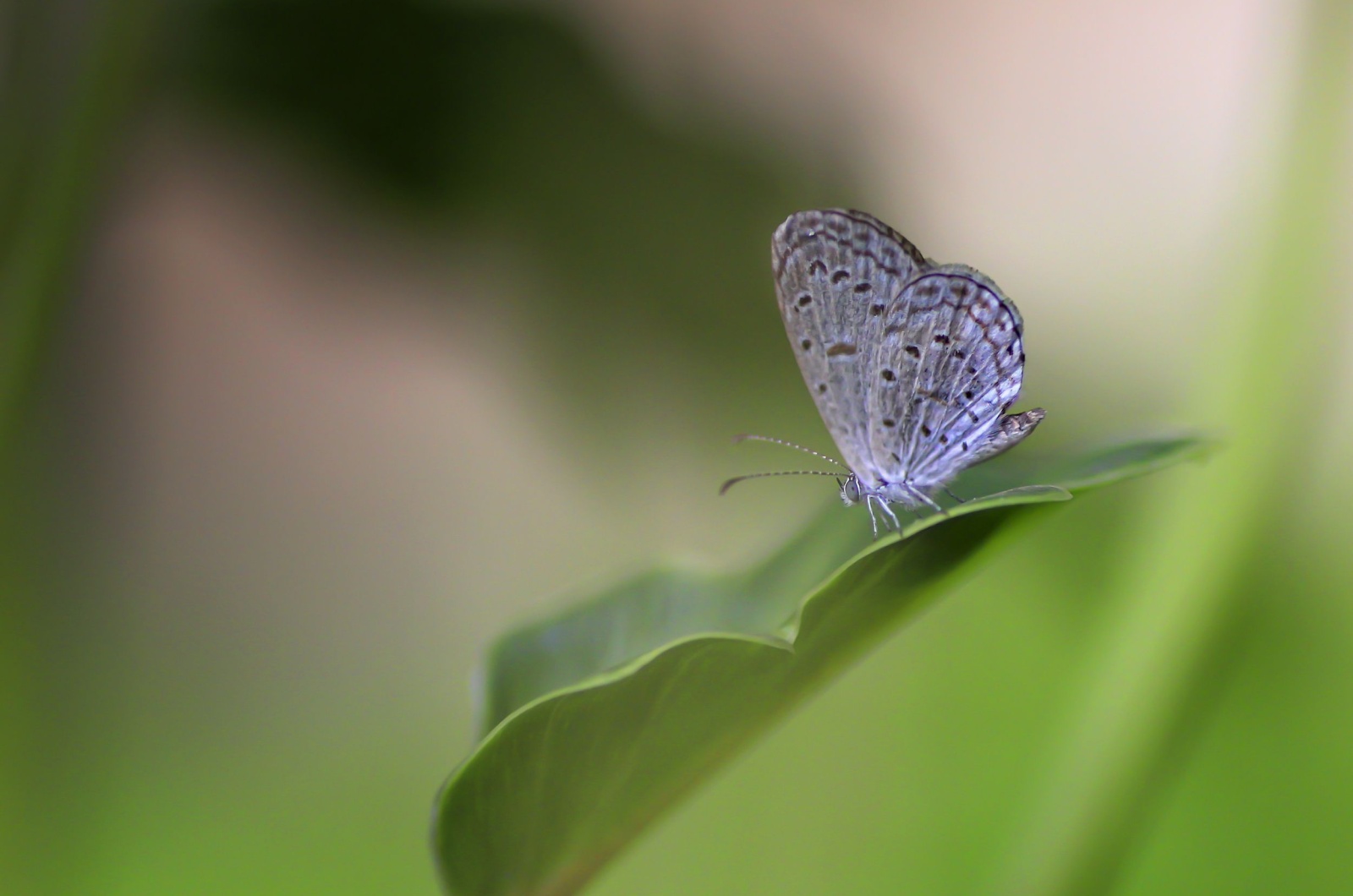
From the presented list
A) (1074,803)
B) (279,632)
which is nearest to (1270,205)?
(1074,803)

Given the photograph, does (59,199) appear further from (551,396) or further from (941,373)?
(941,373)

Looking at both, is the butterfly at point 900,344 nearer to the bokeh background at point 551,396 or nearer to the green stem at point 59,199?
the bokeh background at point 551,396

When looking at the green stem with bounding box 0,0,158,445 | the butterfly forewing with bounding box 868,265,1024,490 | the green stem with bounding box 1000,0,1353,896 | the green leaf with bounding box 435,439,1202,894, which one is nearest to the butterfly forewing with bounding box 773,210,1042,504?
the butterfly forewing with bounding box 868,265,1024,490

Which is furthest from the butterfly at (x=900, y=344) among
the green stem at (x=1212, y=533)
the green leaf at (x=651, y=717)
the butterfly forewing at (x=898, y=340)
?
the green leaf at (x=651, y=717)

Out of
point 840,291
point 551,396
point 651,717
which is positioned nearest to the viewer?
point 651,717

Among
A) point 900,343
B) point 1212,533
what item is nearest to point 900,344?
point 900,343

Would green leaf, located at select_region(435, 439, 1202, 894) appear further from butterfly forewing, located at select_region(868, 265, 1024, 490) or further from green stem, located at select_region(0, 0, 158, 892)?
green stem, located at select_region(0, 0, 158, 892)
